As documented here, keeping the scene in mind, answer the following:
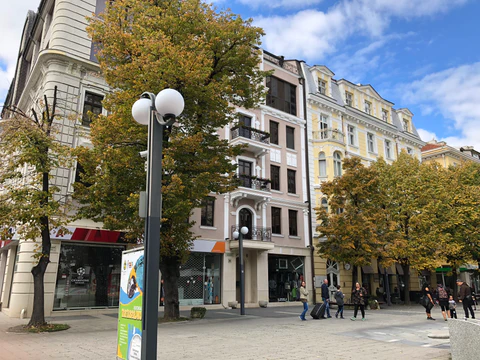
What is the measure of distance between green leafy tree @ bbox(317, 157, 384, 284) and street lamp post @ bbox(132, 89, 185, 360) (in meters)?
18.8

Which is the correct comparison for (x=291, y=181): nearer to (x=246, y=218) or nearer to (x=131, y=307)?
(x=246, y=218)

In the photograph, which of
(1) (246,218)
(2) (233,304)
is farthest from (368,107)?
(2) (233,304)

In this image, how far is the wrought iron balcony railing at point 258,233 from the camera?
82.1 ft

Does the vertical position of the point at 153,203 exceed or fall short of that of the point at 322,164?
it falls short

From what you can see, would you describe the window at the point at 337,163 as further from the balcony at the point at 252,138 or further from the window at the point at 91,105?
the window at the point at 91,105

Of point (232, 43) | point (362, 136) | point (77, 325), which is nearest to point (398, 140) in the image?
point (362, 136)

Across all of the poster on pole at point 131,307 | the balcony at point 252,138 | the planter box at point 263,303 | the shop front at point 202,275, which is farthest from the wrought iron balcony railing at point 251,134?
the poster on pole at point 131,307

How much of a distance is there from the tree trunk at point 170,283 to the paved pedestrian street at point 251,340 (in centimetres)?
85

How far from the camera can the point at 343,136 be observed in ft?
106

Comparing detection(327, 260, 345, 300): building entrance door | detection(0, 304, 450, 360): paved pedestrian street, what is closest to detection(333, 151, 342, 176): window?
detection(327, 260, 345, 300): building entrance door

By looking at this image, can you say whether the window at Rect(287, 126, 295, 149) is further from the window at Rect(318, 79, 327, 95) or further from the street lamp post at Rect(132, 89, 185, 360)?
the street lamp post at Rect(132, 89, 185, 360)

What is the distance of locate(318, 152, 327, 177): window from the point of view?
1209 inches

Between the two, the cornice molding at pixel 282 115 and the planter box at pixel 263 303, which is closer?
the planter box at pixel 263 303

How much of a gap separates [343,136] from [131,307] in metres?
28.8
